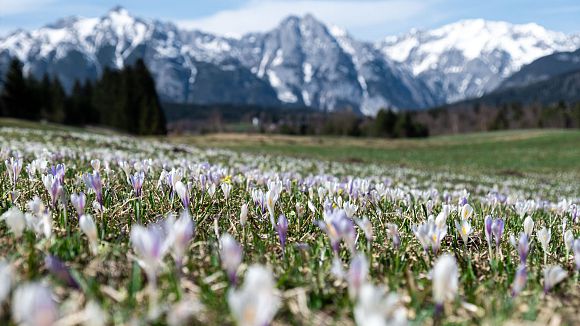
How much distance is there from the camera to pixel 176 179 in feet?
12.4

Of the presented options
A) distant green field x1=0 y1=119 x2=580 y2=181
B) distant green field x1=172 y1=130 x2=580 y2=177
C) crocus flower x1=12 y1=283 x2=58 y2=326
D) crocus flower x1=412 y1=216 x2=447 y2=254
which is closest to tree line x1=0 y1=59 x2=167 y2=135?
distant green field x1=0 y1=119 x2=580 y2=181

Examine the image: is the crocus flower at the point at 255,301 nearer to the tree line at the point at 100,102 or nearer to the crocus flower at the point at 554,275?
the crocus flower at the point at 554,275

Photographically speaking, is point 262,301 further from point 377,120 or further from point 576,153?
point 377,120

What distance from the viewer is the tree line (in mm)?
87438

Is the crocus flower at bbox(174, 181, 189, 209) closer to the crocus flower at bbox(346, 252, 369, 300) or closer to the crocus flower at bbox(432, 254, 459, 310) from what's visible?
the crocus flower at bbox(346, 252, 369, 300)

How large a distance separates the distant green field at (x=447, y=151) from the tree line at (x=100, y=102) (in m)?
22.6

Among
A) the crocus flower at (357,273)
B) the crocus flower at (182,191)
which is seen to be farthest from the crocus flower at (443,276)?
the crocus flower at (182,191)

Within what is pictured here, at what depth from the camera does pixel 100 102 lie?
347 feet

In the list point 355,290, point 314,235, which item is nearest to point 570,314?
point 355,290

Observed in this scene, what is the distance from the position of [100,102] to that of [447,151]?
7201 centimetres

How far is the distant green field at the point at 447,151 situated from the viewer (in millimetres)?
40500

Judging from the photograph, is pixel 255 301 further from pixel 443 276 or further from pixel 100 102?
pixel 100 102

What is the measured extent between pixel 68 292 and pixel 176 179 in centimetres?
202

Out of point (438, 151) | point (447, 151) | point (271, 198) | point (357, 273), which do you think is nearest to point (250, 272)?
point (357, 273)
